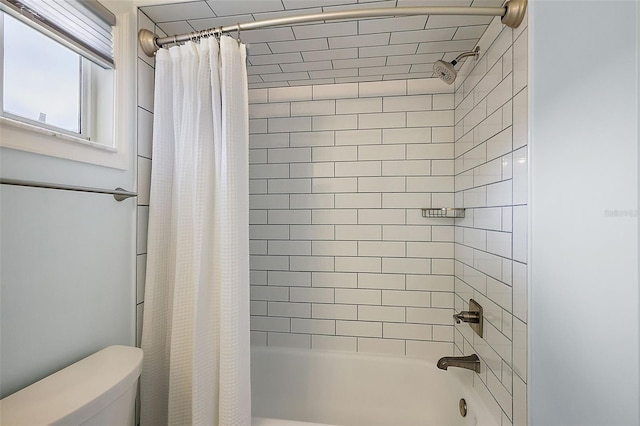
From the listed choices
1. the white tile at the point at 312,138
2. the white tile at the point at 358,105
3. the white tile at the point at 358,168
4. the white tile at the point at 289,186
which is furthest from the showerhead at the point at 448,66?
the white tile at the point at 289,186

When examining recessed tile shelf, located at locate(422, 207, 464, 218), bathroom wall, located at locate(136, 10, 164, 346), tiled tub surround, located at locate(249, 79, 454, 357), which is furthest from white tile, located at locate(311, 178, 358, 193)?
bathroom wall, located at locate(136, 10, 164, 346)

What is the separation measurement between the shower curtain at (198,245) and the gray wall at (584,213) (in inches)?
39.4

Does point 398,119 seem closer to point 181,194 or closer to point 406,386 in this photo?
point 181,194

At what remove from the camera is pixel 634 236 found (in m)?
0.90

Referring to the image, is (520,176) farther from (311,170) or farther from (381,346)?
(381,346)

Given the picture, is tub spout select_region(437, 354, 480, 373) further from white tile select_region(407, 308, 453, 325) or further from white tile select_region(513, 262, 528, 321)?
white tile select_region(513, 262, 528, 321)

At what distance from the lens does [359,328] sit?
1.82 metres

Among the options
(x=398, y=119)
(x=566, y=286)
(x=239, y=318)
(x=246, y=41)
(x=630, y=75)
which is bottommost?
(x=239, y=318)

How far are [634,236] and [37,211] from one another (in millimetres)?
1760

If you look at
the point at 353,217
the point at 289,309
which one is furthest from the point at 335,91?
the point at 289,309

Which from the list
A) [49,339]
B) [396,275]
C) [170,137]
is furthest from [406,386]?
[170,137]

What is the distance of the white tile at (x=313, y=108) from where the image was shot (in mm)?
1843

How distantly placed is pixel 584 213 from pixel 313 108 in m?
1.43

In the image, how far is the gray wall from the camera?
90 centimetres
